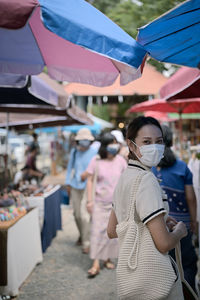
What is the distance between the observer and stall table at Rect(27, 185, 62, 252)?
5.98m

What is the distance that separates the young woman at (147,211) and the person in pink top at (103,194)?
255 cm

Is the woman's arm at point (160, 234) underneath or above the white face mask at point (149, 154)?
underneath

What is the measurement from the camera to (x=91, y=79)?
3.81 meters

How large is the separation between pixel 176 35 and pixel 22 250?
329cm

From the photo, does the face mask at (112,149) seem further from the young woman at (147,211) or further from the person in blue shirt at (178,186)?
the young woman at (147,211)

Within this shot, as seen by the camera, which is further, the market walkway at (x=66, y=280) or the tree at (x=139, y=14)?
the market walkway at (x=66, y=280)

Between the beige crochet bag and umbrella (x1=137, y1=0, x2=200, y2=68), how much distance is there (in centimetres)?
109

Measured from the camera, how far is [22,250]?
455 cm

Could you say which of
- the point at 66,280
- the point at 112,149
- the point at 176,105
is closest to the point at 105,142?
the point at 112,149

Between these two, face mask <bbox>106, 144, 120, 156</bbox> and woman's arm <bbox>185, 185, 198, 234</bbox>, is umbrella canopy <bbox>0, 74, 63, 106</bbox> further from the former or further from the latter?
woman's arm <bbox>185, 185, 198, 234</bbox>

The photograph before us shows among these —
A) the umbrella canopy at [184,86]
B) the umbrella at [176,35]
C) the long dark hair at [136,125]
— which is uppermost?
the umbrella at [176,35]

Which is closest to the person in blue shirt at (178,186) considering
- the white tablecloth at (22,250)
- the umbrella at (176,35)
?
the umbrella at (176,35)

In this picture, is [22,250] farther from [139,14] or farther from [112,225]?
[139,14]

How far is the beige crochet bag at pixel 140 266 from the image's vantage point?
2014mm
